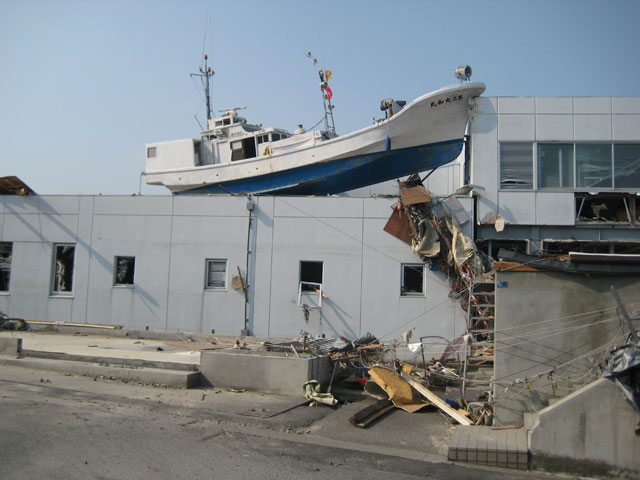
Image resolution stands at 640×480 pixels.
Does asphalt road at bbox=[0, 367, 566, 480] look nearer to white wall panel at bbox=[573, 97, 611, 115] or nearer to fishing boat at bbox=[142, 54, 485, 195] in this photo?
fishing boat at bbox=[142, 54, 485, 195]

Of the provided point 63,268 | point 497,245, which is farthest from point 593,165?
point 63,268

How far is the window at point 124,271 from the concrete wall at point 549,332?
37.3 ft

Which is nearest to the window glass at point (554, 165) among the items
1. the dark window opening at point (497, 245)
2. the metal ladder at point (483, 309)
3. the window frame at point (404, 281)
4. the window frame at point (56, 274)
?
the dark window opening at point (497, 245)

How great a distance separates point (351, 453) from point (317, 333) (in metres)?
7.27

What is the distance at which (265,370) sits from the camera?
9.85 m

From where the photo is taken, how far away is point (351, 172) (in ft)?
56.7

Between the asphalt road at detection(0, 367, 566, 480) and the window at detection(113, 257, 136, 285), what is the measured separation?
7.22 m

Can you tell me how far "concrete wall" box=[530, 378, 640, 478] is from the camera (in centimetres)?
628

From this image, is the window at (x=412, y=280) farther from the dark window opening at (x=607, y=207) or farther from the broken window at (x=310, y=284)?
the dark window opening at (x=607, y=207)

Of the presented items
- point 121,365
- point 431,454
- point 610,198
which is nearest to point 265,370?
point 121,365

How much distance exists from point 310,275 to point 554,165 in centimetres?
722

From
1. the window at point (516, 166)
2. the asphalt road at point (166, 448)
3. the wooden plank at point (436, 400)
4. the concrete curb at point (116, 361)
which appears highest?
the window at point (516, 166)

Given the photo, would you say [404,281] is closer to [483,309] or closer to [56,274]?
[483,309]

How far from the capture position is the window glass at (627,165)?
559 inches
